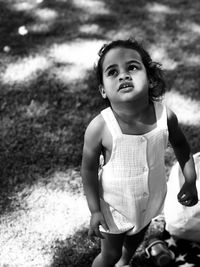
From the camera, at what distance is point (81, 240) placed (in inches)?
100

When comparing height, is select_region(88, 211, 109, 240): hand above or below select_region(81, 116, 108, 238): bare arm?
below

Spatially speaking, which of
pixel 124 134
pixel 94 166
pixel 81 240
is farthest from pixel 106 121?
pixel 81 240

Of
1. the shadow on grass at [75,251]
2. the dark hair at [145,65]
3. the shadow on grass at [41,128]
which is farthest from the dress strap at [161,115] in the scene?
the shadow on grass at [41,128]

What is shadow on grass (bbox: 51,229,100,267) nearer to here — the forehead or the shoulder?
the shoulder

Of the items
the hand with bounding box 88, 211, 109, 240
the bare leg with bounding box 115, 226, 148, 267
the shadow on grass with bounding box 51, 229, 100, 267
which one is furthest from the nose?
the shadow on grass with bounding box 51, 229, 100, 267

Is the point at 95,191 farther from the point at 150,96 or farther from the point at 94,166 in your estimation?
the point at 150,96

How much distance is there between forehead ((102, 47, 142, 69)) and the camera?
5.55 ft

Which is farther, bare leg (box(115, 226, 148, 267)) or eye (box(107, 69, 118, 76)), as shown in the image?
bare leg (box(115, 226, 148, 267))

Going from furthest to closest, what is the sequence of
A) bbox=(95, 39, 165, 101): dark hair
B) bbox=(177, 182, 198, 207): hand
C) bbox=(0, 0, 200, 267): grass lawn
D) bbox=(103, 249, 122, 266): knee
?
bbox=(0, 0, 200, 267): grass lawn, bbox=(103, 249, 122, 266): knee, bbox=(177, 182, 198, 207): hand, bbox=(95, 39, 165, 101): dark hair

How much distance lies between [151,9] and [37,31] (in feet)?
4.25

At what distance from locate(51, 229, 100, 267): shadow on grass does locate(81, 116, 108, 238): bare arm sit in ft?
2.11

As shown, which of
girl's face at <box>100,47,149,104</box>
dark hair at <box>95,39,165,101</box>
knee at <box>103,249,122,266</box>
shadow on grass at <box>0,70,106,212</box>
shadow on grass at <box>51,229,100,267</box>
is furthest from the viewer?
shadow on grass at <box>0,70,106,212</box>

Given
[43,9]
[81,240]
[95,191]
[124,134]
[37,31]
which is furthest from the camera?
[43,9]

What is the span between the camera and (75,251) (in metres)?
2.50
